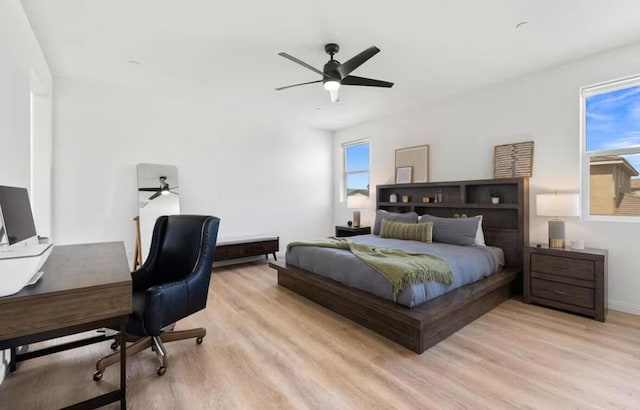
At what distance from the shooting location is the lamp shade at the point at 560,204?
3.07 metres

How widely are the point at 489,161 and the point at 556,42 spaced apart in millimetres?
1540

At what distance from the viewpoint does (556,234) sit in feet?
10.6

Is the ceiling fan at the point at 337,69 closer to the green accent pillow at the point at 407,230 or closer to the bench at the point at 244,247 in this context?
the green accent pillow at the point at 407,230

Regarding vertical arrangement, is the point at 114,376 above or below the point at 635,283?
below

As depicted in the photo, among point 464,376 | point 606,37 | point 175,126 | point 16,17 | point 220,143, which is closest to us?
point 464,376

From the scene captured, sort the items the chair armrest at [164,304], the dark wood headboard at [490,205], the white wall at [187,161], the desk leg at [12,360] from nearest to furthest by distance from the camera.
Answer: the chair armrest at [164,304], the desk leg at [12,360], the dark wood headboard at [490,205], the white wall at [187,161]

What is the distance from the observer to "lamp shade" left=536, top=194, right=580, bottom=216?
3.07m

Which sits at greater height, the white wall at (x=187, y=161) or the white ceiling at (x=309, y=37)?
the white ceiling at (x=309, y=37)

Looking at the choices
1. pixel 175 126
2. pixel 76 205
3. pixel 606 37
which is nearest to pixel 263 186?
pixel 175 126

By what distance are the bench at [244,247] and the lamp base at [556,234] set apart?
12.5 ft

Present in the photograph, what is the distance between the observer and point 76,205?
403 cm

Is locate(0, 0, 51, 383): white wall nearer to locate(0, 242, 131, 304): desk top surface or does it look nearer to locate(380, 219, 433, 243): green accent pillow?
locate(0, 242, 131, 304): desk top surface

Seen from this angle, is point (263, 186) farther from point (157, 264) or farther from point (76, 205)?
point (157, 264)

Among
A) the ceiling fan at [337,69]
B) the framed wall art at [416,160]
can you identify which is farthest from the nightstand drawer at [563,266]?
the ceiling fan at [337,69]
